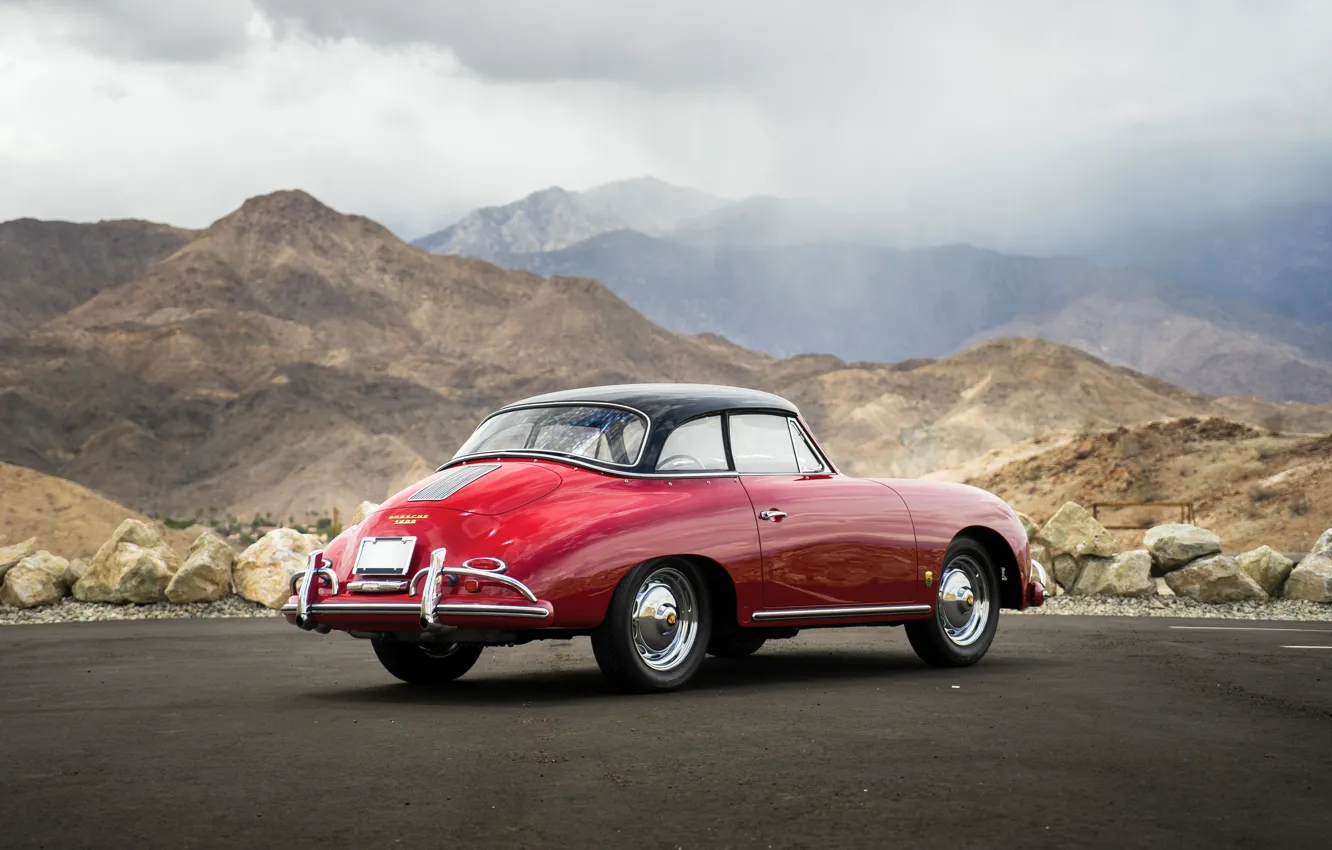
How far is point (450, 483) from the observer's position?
8828 mm

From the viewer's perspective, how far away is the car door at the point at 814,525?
9.13 metres

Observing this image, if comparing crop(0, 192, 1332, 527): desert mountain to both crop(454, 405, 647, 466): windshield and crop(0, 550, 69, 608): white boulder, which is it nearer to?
crop(0, 550, 69, 608): white boulder

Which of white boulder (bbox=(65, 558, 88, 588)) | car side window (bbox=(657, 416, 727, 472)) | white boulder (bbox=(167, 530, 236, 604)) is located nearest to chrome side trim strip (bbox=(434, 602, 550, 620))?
car side window (bbox=(657, 416, 727, 472))

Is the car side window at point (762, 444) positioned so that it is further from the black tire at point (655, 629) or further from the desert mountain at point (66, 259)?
the desert mountain at point (66, 259)

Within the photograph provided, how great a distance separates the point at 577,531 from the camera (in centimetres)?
827

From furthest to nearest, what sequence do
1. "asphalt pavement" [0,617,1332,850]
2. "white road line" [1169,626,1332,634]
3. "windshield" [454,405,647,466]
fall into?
"white road line" [1169,626,1332,634] < "windshield" [454,405,647,466] < "asphalt pavement" [0,617,1332,850]

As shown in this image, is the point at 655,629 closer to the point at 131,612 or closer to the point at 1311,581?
the point at 131,612

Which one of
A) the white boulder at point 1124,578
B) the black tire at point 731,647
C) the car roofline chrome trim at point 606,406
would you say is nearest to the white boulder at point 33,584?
the black tire at point 731,647

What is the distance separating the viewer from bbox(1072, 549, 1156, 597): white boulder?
1944 cm

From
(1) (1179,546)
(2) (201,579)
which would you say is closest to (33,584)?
(2) (201,579)

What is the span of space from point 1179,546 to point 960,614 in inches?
423

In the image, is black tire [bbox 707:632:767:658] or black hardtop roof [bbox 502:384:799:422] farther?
black tire [bbox 707:632:767:658]

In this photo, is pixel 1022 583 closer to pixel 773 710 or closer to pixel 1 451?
pixel 773 710

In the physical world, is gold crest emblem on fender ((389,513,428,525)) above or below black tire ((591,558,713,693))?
above
